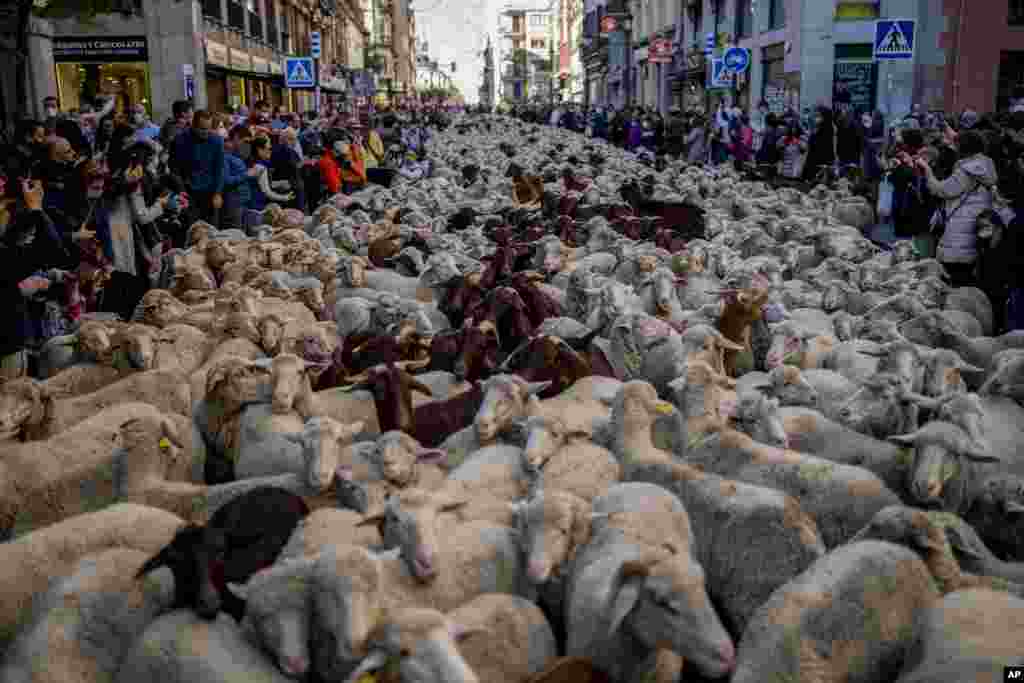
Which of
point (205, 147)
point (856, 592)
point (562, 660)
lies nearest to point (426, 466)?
point (562, 660)

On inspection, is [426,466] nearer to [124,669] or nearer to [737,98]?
[124,669]

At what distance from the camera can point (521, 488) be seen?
3.99 metres

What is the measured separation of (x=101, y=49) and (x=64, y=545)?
2261 centimetres

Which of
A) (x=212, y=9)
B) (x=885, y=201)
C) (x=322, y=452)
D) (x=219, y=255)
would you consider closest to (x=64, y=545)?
(x=322, y=452)

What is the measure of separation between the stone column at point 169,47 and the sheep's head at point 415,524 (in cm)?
2209

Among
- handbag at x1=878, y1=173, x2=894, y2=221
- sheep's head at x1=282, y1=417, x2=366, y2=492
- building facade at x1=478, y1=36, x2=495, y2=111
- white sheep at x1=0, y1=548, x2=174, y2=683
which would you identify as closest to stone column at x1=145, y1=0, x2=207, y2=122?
handbag at x1=878, y1=173, x2=894, y2=221

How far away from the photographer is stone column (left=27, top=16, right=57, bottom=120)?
15.8 m

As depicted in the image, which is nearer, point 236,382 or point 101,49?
point 236,382

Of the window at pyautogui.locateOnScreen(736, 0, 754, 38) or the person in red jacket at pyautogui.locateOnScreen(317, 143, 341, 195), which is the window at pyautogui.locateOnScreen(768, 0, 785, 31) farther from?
the person in red jacket at pyautogui.locateOnScreen(317, 143, 341, 195)

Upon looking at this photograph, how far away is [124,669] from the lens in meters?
2.72

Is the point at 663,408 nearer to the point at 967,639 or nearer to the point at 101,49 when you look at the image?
the point at 967,639

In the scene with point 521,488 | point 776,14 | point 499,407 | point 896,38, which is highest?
point 776,14

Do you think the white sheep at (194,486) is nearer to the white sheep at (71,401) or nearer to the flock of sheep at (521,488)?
the flock of sheep at (521,488)

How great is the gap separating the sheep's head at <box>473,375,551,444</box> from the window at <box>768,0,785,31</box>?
25895 millimetres
